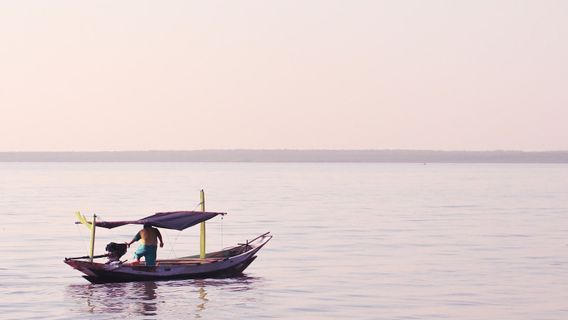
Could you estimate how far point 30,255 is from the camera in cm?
5106

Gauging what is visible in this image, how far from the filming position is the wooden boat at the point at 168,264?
38.7 m

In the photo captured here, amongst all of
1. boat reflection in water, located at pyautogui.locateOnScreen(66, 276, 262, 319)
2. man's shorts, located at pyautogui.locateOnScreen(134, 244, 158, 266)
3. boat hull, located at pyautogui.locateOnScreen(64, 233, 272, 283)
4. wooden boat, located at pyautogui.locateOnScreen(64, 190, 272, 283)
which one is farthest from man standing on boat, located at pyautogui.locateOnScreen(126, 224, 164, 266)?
boat reflection in water, located at pyautogui.locateOnScreen(66, 276, 262, 319)

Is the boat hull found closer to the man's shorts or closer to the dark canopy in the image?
the man's shorts

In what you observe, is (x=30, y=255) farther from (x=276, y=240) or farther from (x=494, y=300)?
(x=494, y=300)

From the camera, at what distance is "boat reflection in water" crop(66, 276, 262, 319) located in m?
32.8

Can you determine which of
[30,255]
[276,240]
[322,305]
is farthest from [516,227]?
[322,305]

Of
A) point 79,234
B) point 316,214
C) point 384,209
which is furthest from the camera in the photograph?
point 384,209

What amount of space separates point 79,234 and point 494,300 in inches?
1450

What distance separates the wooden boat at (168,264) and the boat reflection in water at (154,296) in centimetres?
29

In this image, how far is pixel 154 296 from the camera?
3594 cm

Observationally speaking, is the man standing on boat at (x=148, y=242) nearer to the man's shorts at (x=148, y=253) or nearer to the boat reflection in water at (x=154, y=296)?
the man's shorts at (x=148, y=253)

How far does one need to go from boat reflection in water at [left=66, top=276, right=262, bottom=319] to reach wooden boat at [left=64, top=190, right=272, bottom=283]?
0.29 metres

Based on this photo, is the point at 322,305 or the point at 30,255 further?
the point at 30,255

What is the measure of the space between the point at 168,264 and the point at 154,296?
4.88m
